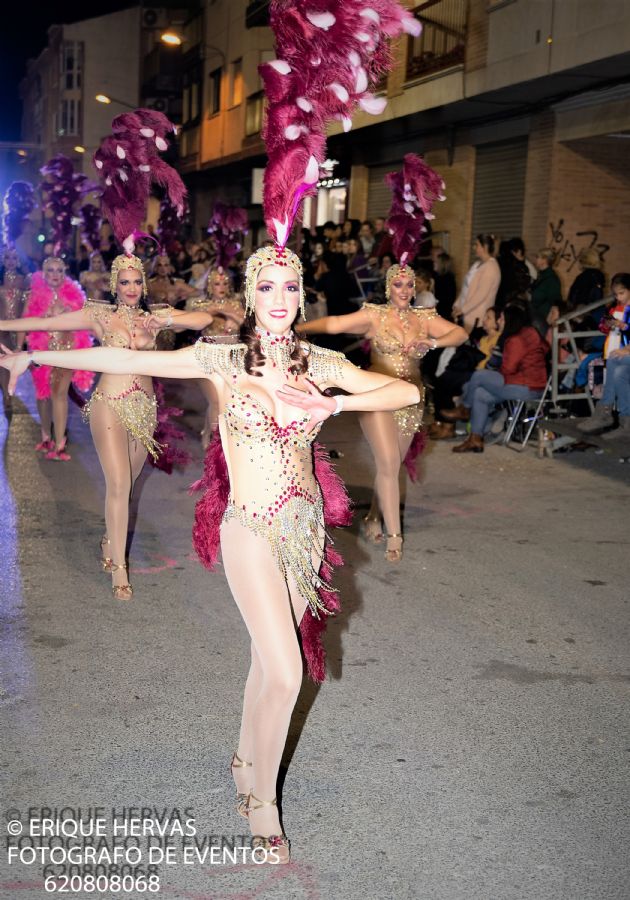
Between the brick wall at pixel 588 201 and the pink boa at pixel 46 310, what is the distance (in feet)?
25.4

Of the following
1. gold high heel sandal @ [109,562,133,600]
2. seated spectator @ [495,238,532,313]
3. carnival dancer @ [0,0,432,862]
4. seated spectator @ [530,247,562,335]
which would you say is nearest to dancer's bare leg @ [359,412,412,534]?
gold high heel sandal @ [109,562,133,600]

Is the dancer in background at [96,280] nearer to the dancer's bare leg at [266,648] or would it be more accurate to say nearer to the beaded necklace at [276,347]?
the beaded necklace at [276,347]

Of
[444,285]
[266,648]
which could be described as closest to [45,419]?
[444,285]

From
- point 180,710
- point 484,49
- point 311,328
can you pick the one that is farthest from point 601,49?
point 180,710

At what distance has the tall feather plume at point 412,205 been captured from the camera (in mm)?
7777

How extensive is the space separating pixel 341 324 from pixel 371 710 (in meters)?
2.81

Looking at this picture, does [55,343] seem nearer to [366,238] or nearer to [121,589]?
Answer: [121,589]

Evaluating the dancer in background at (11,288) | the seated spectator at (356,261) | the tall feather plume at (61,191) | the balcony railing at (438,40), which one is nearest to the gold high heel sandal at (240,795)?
the dancer in background at (11,288)

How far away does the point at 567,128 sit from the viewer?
15.2 metres

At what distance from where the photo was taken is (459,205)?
61.2 feet

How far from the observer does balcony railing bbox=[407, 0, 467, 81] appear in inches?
667

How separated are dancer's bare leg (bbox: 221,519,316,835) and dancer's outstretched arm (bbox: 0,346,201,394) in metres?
0.59

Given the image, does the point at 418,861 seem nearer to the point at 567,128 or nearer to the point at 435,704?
the point at 435,704

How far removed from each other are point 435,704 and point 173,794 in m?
1.42
